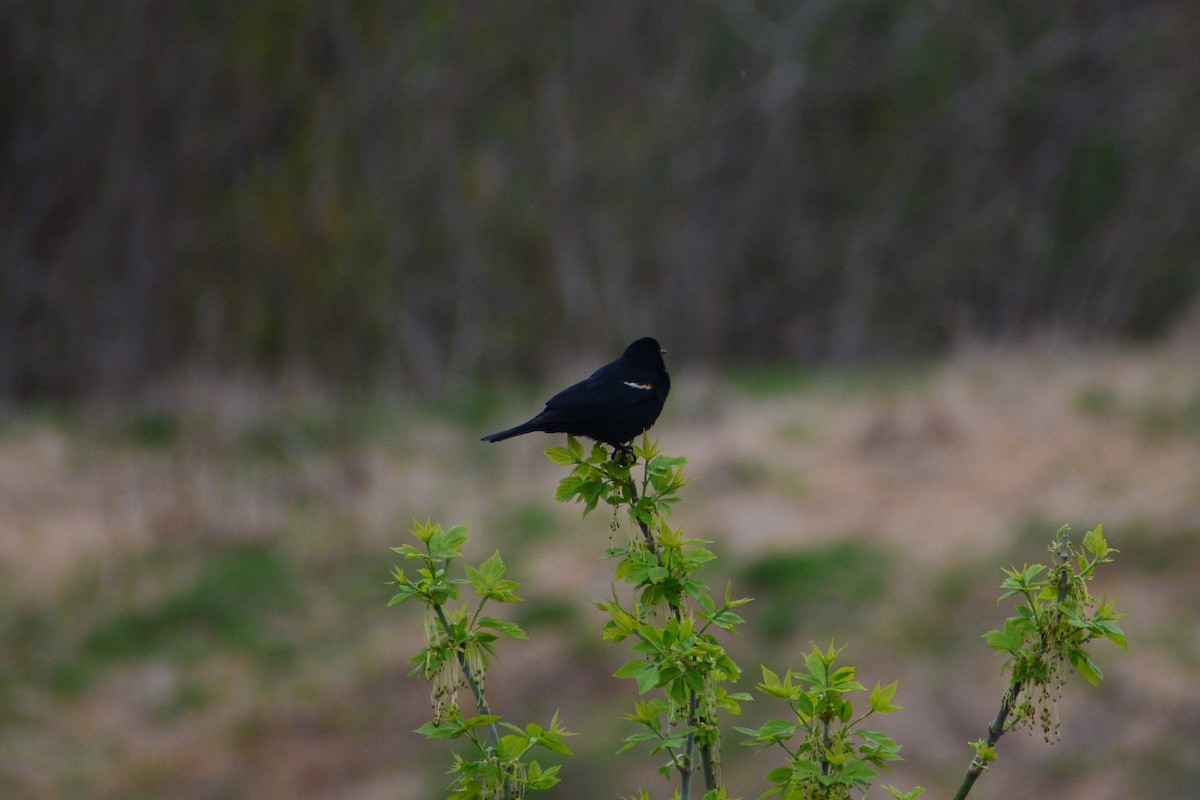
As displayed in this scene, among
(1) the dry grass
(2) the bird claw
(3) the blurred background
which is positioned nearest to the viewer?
(2) the bird claw

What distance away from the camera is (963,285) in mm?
→ 18547

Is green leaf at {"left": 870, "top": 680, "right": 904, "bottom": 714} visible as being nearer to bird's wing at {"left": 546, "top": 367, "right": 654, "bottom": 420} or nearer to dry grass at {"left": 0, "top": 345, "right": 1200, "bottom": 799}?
bird's wing at {"left": 546, "top": 367, "right": 654, "bottom": 420}

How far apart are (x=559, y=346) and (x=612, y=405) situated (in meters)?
12.3

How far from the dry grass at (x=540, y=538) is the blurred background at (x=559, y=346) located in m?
0.04

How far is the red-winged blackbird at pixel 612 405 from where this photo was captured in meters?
3.57

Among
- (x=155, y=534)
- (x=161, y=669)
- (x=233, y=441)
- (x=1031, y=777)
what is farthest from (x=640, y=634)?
(x=233, y=441)

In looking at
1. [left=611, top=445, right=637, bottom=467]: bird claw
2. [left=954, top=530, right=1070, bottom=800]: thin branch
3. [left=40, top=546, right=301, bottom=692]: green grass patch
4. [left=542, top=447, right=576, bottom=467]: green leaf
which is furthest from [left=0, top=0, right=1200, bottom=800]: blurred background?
[left=954, top=530, right=1070, bottom=800]: thin branch

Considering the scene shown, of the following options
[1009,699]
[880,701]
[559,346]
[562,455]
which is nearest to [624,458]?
[562,455]

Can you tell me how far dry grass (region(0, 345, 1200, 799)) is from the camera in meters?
8.09

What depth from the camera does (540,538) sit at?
10227 millimetres

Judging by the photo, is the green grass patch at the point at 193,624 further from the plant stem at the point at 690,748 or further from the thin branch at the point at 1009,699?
the thin branch at the point at 1009,699

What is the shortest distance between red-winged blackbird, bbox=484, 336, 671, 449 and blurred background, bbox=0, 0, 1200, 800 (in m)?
4.41

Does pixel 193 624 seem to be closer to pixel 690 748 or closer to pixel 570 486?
pixel 570 486

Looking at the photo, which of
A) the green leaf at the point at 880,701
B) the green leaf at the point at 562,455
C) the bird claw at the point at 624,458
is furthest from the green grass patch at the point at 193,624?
the green leaf at the point at 880,701
